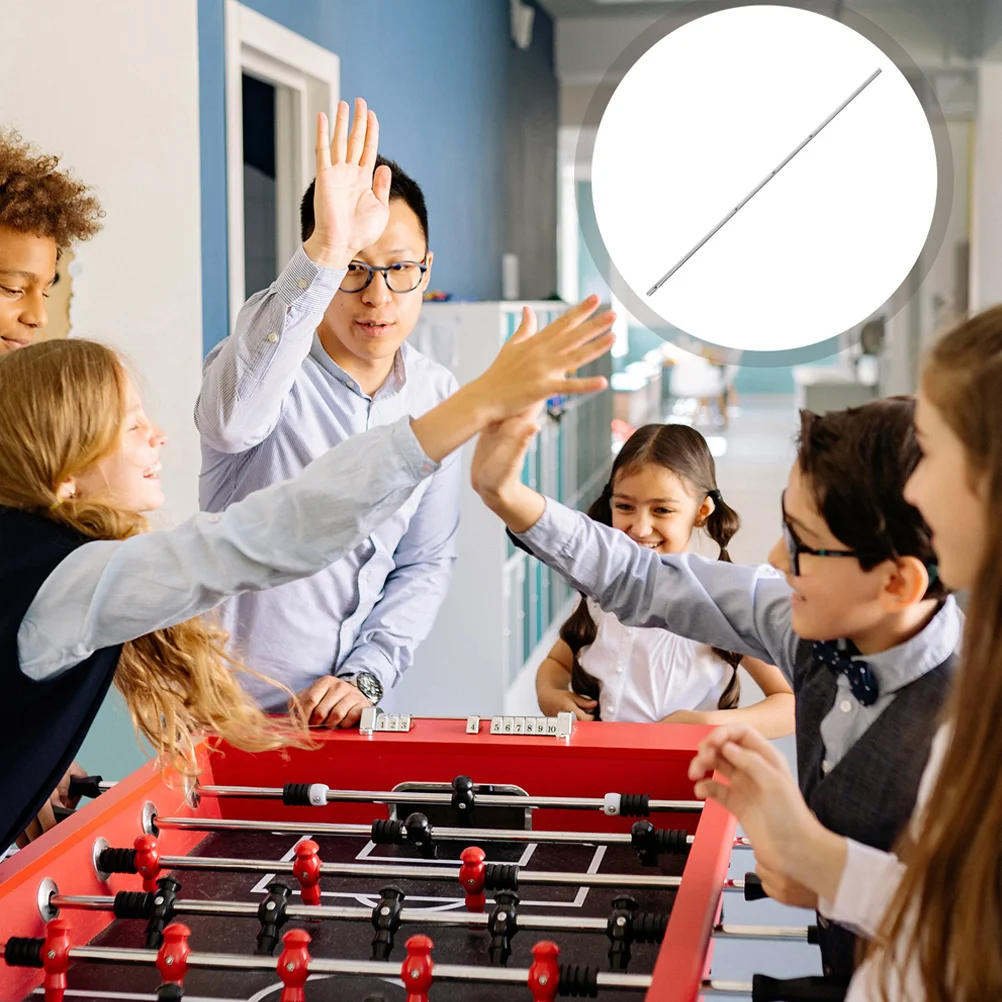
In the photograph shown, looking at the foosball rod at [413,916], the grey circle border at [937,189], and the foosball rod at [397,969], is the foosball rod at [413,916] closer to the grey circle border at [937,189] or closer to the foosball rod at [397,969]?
the foosball rod at [397,969]

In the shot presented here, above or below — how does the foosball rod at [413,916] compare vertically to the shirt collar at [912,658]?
below

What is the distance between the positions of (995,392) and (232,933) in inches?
34.8

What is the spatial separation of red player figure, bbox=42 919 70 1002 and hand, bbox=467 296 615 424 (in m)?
0.60

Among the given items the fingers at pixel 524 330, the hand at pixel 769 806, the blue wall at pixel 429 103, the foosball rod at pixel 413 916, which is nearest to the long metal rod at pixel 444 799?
the foosball rod at pixel 413 916

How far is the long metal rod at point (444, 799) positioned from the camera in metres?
1.51

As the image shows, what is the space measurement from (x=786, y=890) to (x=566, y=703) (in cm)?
112

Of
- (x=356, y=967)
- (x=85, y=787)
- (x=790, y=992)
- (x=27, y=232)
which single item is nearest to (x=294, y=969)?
(x=356, y=967)

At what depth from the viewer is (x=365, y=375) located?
2.22m

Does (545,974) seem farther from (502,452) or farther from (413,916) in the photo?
(502,452)

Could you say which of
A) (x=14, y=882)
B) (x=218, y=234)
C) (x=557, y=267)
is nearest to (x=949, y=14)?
(x=557, y=267)

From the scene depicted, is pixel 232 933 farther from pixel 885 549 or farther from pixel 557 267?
pixel 557 267

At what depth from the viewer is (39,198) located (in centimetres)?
206

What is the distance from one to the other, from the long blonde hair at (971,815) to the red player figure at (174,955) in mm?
599

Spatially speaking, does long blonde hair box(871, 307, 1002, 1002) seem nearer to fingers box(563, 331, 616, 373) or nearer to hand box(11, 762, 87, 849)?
fingers box(563, 331, 616, 373)
